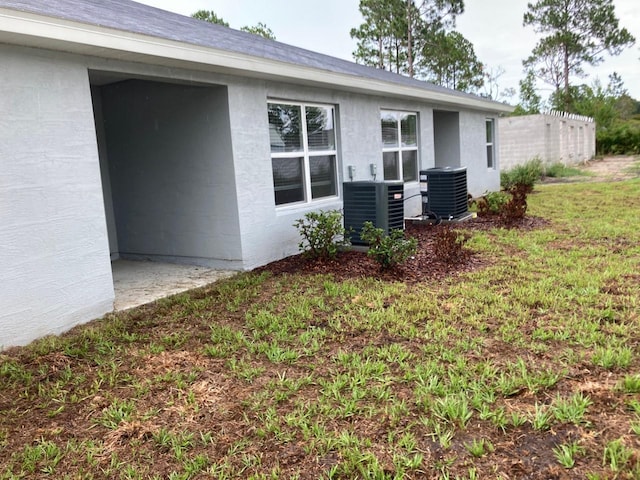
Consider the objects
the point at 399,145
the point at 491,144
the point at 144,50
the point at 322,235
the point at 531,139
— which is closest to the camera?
the point at 144,50

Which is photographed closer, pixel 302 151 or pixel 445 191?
pixel 302 151

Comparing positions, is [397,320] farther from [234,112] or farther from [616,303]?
[234,112]

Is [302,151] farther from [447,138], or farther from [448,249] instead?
[447,138]

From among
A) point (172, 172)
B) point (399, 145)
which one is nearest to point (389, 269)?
point (172, 172)

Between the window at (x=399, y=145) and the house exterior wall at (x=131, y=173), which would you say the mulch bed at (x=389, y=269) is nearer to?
the house exterior wall at (x=131, y=173)

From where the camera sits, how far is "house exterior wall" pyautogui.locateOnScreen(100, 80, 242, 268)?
618cm

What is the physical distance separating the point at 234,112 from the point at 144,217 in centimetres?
216

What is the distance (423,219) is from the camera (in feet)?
30.8

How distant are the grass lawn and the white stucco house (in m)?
0.80

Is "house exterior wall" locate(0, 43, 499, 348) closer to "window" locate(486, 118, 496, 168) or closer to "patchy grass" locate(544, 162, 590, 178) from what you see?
"window" locate(486, 118, 496, 168)

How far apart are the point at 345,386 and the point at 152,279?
3.61 metres

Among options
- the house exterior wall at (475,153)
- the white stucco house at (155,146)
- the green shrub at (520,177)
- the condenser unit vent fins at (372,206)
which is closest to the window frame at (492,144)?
the house exterior wall at (475,153)

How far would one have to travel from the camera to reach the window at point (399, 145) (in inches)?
368

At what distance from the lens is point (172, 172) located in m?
6.65
